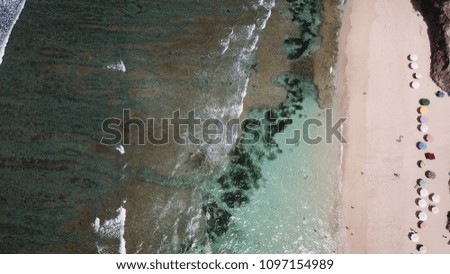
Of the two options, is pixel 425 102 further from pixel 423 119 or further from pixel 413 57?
pixel 413 57

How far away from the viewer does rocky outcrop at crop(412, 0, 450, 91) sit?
12.6 m

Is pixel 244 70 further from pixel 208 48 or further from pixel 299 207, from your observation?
pixel 299 207

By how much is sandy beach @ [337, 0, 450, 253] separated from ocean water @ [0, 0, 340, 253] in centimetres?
79

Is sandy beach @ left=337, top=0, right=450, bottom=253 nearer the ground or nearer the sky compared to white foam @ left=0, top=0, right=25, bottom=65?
nearer the sky

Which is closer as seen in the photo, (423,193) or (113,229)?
(113,229)

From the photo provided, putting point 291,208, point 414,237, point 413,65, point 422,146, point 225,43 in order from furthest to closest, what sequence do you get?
point 225,43
point 413,65
point 422,146
point 291,208
point 414,237

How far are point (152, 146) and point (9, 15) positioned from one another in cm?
683

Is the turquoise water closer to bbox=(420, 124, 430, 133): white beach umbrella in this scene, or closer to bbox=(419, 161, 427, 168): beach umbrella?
bbox=(419, 161, 427, 168): beach umbrella

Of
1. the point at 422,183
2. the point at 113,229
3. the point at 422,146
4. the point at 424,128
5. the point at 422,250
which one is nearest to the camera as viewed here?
the point at 113,229

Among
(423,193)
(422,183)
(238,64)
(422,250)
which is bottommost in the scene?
(422,250)

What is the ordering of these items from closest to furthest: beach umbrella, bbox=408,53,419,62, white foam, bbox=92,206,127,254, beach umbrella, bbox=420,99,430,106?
white foam, bbox=92,206,127,254 < beach umbrella, bbox=420,99,430,106 < beach umbrella, bbox=408,53,419,62

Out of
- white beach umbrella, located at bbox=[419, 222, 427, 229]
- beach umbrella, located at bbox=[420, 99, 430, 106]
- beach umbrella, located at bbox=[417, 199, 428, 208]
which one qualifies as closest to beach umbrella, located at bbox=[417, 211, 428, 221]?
white beach umbrella, located at bbox=[419, 222, 427, 229]

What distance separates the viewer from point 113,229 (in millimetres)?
10703

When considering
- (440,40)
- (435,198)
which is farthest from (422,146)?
(440,40)
